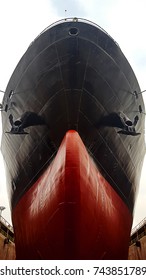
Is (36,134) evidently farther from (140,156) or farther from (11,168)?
(140,156)

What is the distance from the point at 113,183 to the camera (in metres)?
6.58

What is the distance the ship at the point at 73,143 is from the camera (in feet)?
15.0

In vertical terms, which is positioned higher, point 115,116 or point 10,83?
point 10,83

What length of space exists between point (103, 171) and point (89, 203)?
5.89 ft

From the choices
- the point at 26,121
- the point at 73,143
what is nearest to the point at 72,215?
the point at 73,143

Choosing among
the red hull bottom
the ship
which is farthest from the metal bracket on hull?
the red hull bottom

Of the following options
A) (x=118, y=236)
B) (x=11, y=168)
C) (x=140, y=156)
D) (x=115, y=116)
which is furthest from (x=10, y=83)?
(x=118, y=236)

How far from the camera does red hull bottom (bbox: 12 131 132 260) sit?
438 centimetres

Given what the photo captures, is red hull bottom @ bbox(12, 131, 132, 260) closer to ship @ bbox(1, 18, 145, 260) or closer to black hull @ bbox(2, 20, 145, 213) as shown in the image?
ship @ bbox(1, 18, 145, 260)

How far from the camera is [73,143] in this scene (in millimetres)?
5117

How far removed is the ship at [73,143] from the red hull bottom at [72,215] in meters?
0.02

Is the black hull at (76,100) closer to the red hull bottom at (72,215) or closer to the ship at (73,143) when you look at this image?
the ship at (73,143)

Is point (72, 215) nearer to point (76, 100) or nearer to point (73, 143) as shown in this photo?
point (73, 143)

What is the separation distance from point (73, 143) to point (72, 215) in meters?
1.45
